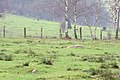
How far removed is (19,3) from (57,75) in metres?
179

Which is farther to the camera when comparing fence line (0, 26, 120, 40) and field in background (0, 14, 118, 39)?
field in background (0, 14, 118, 39)

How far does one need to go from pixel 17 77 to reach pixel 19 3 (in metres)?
179

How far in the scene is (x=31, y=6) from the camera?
624 ft

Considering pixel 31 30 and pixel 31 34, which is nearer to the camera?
pixel 31 34

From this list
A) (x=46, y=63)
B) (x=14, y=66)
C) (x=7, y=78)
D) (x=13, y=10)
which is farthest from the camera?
(x=13, y=10)

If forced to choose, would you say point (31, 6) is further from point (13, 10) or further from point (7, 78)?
point (7, 78)

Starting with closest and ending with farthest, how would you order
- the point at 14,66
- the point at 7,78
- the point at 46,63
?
the point at 7,78 → the point at 14,66 → the point at 46,63

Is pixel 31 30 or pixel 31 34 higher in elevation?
pixel 31 30

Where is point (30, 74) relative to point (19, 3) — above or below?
below

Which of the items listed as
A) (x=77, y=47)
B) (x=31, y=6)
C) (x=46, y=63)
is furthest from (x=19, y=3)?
(x=46, y=63)

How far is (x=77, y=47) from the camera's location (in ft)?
111

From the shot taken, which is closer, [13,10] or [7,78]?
[7,78]

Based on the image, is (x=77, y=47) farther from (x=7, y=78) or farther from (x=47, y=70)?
(x=7, y=78)

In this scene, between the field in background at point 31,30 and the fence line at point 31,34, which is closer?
the fence line at point 31,34
